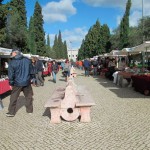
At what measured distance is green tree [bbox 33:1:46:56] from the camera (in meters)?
65.6

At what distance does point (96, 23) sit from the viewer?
7706 cm

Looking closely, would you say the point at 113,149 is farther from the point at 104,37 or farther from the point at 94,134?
the point at 104,37

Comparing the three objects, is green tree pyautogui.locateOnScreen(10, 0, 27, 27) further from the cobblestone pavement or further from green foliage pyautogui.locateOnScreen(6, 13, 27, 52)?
the cobblestone pavement

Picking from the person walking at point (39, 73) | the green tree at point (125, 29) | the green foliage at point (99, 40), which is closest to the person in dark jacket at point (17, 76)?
the person walking at point (39, 73)

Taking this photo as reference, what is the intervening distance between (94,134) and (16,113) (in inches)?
130

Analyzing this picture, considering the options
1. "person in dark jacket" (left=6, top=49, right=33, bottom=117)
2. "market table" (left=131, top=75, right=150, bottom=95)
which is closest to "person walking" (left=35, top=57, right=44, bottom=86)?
"market table" (left=131, top=75, right=150, bottom=95)

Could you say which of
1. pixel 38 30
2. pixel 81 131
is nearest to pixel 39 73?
pixel 81 131

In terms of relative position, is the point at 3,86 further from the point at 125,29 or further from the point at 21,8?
the point at 125,29

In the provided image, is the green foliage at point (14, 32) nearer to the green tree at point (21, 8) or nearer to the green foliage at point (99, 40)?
the green tree at point (21, 8)

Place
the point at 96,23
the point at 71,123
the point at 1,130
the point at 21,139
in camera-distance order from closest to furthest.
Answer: the point at 21,139
the point at 1,130
the point at 71,123
the point at 96,23

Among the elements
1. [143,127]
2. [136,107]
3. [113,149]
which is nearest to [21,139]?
[113,149]

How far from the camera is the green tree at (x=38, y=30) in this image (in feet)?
215

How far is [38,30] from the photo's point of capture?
65625 mm

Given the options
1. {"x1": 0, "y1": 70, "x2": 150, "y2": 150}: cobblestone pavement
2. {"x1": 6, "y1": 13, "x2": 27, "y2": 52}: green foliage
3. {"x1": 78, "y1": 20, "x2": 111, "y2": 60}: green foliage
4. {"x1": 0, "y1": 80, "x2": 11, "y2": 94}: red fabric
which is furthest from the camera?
{"x1": 78, "y1": 20, "x2": 111, "y2": 60}: green foliage
